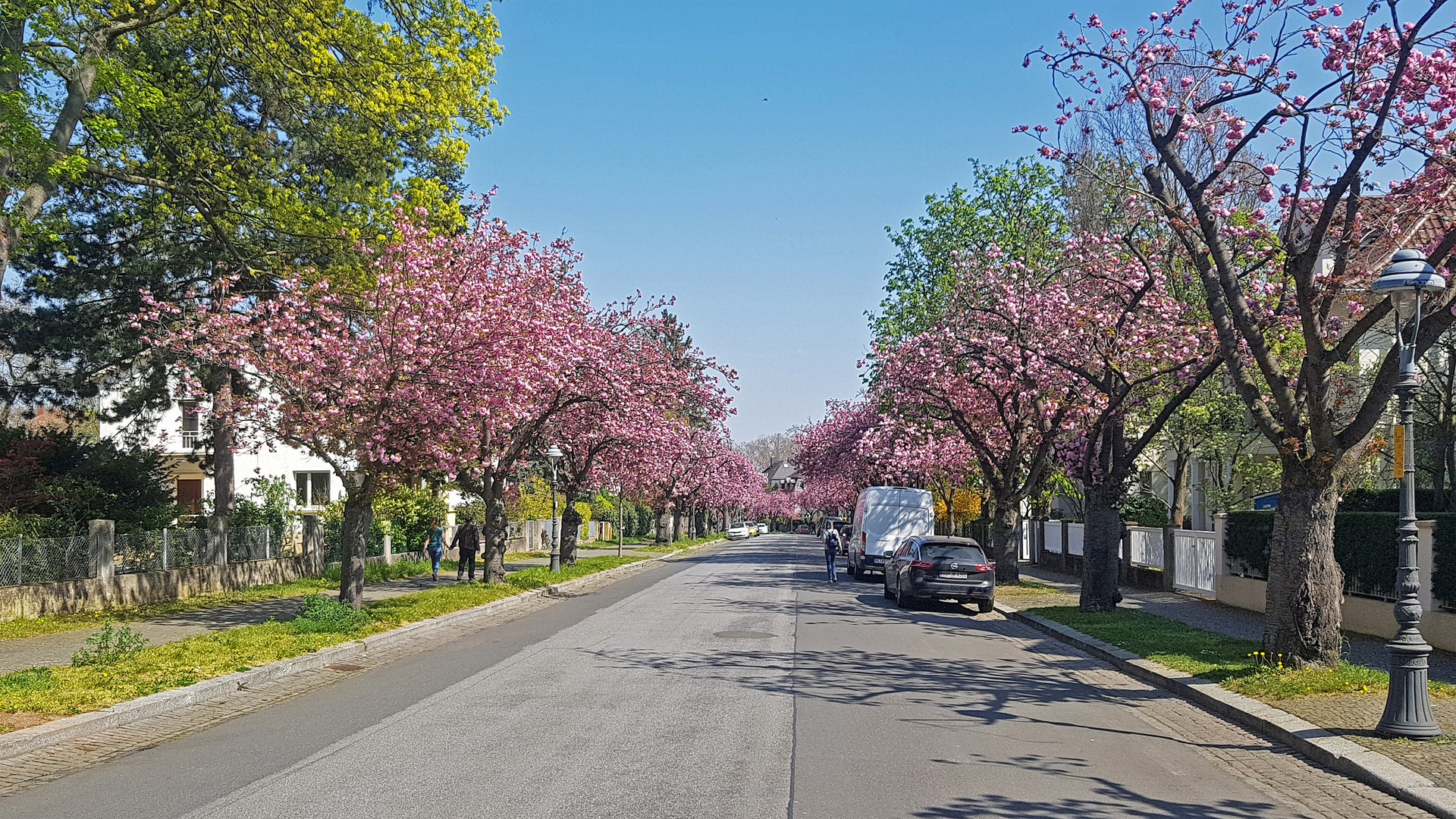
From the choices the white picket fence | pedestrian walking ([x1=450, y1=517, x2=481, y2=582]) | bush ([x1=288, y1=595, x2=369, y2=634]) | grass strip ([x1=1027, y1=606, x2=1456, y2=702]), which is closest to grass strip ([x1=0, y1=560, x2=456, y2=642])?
pedestrian walking ([x1=450, y1=517, x2=481, y2=582])

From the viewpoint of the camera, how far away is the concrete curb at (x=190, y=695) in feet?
29.5

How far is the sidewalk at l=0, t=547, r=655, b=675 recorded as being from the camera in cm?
1392

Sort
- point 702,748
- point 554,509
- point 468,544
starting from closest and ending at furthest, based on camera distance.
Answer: point 702,748 < point 468,544 < point 554,509

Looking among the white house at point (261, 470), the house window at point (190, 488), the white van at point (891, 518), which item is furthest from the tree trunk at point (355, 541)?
the house window at point (190, 488)

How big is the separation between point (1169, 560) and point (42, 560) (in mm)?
23289

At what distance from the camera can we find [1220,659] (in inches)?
536

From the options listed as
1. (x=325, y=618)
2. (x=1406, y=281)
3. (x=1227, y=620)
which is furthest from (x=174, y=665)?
(x=1227, y=620)

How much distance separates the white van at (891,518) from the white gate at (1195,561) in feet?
27.8

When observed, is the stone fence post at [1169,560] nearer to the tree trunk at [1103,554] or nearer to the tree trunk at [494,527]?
the tree trunk at [1103,554]

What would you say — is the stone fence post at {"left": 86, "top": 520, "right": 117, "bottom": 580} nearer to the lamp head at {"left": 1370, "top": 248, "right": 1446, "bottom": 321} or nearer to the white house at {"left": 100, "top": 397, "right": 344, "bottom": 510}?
the lamp head at {"left": 1370, "top": 248, "right": 1446, "bottom": 321}

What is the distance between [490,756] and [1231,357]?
366 inches

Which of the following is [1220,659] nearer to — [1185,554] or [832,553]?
[1185,554]

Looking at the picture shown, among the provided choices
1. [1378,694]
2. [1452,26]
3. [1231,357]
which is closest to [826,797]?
[1378,694]

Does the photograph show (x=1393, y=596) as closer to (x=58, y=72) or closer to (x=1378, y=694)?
(x=1378, y=694)
